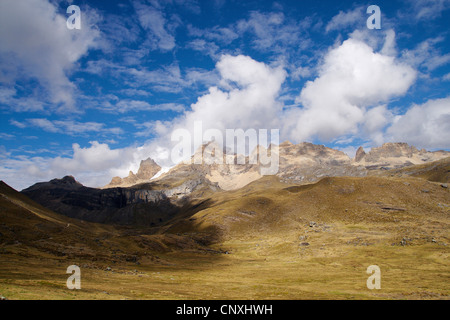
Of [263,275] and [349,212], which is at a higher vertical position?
[349,212]

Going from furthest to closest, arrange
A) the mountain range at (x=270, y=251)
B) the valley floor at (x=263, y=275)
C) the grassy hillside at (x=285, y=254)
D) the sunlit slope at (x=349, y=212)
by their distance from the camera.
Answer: the sunlit slope at (x=349, y=212)
the mountain range at (x=270, y=251)
the grassy hillside at (x=285, y=254)
the valley floor at (x=263, y=275)

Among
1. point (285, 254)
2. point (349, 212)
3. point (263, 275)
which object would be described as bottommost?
point (285, 254)

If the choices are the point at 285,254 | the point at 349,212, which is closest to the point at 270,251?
the point at 285,254

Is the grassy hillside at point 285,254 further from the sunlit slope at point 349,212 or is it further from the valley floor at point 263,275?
the sunlit slope at point 349,212

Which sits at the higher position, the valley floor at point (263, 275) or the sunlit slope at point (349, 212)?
the sunlit slope at point (349, 212)

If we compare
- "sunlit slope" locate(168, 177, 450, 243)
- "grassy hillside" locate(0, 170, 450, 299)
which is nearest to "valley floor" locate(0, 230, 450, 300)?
"grassy hillside" locate(0, 170, 450, 299)

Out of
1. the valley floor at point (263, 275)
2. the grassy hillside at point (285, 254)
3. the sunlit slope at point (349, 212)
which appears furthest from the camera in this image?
the sunlit slope at point (349, 212)

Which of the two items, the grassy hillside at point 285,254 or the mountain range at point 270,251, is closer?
the grassy hillside at point 285,254

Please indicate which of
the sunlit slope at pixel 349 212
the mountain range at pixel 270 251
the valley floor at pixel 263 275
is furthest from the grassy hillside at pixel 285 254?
the sunlit slope at pixel 349 212

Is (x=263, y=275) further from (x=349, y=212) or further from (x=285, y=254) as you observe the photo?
(x=349, y=212)

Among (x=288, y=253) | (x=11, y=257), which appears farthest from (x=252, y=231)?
(x=11, y=257)

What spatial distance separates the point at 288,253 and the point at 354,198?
8237 cm

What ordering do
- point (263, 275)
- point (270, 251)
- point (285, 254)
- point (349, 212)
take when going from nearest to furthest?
point (263, 275) → point (285, 254) → point (270, 251) → point (349, 212)
